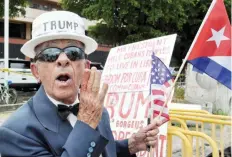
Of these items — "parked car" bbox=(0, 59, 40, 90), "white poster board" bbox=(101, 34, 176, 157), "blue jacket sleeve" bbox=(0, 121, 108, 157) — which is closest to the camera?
"blue jacket sleeve" bbox=(0, 121, 108, 157)

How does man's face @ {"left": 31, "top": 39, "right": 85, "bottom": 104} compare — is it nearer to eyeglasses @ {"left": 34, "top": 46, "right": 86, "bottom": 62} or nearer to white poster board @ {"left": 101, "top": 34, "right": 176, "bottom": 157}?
eyeglasses @ {"left": 34, "top": 46, "right": 86, "bottom": 62}

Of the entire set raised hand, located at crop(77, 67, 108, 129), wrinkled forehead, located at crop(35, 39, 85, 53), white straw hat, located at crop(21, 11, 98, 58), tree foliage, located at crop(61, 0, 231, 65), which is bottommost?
raised hand, located at crop(77, 67, 108, 129)

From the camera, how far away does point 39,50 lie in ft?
5.98

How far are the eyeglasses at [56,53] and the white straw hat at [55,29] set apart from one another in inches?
2.4

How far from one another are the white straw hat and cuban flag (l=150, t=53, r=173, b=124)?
2.50 feet

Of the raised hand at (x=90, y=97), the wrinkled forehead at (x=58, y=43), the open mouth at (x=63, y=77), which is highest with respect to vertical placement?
the wrinkled forehead at (x=58, y=43)

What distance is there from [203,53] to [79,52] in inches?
38.5

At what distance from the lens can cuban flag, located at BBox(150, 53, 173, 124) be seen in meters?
2.40

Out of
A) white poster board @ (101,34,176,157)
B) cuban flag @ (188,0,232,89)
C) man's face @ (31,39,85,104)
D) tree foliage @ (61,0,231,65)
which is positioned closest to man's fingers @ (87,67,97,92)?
man's face @ (31,39,85,104)

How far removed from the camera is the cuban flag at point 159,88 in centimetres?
240

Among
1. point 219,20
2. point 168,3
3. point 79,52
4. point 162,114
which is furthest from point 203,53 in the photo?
point 168,3

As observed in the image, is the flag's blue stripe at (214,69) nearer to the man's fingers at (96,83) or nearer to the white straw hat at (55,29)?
the white straw hat at (55,29)

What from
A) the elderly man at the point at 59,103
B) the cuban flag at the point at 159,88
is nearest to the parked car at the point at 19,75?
the cuban flag at the point at 159,88

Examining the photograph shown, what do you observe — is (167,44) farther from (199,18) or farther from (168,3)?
(199,18)
